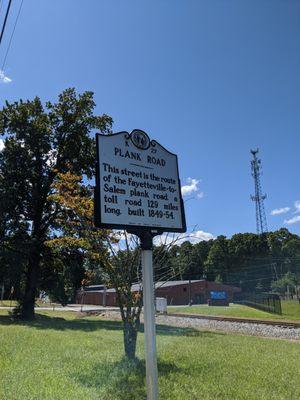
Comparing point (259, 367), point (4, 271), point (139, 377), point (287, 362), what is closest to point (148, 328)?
point (139, 377)

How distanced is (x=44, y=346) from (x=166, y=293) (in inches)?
2347

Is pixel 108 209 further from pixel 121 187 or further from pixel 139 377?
pixel 139 377

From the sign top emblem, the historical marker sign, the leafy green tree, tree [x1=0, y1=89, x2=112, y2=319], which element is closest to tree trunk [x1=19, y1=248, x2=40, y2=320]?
tree [x1=0, y1=89, x2=112, y2=319]

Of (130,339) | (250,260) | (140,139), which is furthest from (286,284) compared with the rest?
(140,139)

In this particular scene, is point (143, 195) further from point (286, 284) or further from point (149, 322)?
point (286, 284)

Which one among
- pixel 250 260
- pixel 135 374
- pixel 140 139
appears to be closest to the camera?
pixel 140 139

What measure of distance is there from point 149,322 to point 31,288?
89.3ft

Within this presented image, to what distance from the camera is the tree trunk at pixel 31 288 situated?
29.0 meters

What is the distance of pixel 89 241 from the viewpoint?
37.3 ft

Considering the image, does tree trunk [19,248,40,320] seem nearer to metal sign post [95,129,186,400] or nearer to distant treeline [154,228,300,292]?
metal sign post [95,129,186,400]

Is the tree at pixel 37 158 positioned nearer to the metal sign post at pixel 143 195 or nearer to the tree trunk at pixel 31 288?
the tree trunk at pixel 31 288

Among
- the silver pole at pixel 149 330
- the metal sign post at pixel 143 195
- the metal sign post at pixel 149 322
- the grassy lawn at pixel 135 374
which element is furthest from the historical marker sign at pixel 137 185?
the grassy lawn at pixel 135 374

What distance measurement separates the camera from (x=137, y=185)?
5145 mm

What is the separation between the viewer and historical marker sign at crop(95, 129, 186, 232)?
15.8ft
